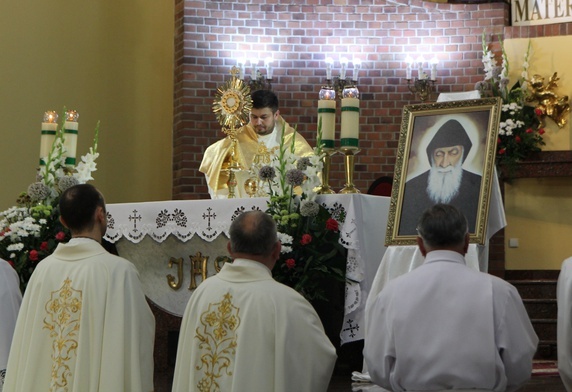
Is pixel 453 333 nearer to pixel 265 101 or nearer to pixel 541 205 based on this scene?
pixel 265 101

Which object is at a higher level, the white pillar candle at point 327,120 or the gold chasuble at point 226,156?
the white pillar candle at point 327,120

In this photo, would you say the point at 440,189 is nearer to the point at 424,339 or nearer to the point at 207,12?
the point at 424,339

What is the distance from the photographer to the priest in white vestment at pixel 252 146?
7.91 meters

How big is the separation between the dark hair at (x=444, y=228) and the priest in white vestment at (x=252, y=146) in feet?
11.7

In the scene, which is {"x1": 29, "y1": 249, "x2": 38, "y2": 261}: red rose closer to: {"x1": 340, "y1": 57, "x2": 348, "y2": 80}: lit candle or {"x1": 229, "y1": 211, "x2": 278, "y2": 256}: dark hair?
{"x1": 229, "y1": 211, "x2": 278, "y2": 256}: dark hair

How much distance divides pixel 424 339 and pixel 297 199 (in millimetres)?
2905

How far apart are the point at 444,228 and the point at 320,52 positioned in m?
7.42

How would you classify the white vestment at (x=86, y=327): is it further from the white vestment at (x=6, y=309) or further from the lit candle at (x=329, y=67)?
the lit candle at (x=329, y=67)

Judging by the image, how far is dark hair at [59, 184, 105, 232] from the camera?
4.88 meters

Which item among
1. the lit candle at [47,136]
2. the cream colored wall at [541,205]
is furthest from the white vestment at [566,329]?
the cream colored wall at [541,205]

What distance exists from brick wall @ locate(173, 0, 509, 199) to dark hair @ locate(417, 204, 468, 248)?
707cm

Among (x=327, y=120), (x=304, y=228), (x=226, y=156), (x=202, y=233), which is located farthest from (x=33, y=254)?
(x=327, y=120)

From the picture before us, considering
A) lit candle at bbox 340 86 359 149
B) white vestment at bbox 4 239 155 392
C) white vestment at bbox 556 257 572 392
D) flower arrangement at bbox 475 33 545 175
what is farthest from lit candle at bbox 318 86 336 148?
flower arrangement at bbox 475 33 545 175

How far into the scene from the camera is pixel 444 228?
13.7ft
